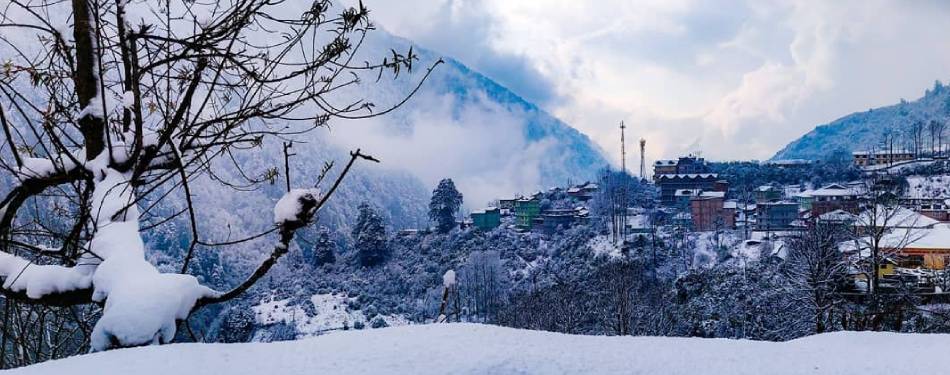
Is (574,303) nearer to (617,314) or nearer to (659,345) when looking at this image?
(617,314)

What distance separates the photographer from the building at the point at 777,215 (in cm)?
4266

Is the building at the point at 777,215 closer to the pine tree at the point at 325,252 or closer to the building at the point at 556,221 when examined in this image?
the building at the point at 556,221

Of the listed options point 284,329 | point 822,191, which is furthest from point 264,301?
point 822,191

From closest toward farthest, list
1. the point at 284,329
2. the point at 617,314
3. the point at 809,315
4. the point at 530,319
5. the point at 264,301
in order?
the point at 809,315, the point at 617,314, the point at 530,319, the point at 284,329, the point at 264,301

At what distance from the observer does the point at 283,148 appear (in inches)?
77.5

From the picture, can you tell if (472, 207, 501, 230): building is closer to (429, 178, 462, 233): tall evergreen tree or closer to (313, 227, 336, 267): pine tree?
(429, 178, 462, 233): tall evergreen tree

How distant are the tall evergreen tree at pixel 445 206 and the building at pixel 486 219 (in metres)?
1.96

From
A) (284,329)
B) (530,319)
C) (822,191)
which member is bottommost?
(284,329)

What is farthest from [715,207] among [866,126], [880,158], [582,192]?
[866,126]

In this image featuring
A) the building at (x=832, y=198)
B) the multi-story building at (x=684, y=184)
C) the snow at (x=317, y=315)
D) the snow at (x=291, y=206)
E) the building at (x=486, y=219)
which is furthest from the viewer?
the multi-story building at (x=684, y=184)

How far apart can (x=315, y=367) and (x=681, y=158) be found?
63.4 metres

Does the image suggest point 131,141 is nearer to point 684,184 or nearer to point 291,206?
point 291,206

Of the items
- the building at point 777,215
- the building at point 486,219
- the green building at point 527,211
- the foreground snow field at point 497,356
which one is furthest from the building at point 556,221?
the foreground snow field at point 497,356

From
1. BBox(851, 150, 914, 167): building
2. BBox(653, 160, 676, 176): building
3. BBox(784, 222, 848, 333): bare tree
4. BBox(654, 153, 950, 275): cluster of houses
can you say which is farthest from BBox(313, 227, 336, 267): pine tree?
BBox(851, 150, 914, 167): building
